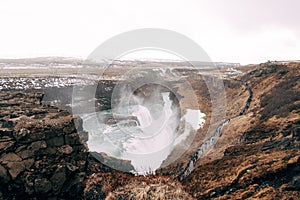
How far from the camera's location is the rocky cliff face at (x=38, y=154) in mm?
17359

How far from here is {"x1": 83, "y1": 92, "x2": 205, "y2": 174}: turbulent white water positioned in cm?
3017

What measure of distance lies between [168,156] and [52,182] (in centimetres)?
1497

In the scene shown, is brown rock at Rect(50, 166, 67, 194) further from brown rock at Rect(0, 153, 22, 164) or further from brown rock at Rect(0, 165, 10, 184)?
brown rock at Rect(0, 165, 10, 184)

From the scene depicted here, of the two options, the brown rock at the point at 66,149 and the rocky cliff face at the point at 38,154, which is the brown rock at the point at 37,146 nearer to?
the rocky cliff face at the point at 38,154

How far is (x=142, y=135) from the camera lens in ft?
113

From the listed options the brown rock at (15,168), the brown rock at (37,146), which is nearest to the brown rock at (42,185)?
the brown rock at (15,168)

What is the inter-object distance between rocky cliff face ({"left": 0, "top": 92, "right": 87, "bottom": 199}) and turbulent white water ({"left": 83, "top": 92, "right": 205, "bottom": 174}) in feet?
27.9

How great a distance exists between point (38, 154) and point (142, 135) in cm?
1712

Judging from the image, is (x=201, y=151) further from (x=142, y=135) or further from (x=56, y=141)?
(x=56, y=141)

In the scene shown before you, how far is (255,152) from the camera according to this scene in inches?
860

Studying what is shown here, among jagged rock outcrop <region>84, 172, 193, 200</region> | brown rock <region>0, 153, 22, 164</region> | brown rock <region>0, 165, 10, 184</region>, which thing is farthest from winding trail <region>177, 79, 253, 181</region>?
brown rock <region>0, 165, 10, 184</region>

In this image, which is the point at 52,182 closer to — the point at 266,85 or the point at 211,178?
the point at 211,178

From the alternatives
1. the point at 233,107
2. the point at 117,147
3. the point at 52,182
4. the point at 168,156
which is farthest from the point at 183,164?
the point at 233,107

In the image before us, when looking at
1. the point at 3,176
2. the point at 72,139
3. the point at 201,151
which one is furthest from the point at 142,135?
the point at 3,176
